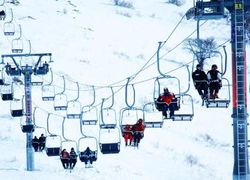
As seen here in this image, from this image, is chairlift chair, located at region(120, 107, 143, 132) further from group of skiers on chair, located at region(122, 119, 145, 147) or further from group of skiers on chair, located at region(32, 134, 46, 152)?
group of skiers on chair, located at region(32, 134, 46, 152)

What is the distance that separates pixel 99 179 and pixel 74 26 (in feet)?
94.2

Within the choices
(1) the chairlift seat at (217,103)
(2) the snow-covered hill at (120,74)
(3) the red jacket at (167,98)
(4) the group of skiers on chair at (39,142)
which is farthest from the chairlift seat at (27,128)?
(1) the chairlift seat at (217,103)

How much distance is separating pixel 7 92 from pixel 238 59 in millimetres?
12700

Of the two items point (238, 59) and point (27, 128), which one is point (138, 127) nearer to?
point (238, 59)

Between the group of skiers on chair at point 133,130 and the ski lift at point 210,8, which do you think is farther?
the group of skiers on chair at point 133,130

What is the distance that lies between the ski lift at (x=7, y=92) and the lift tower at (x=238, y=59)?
36.6 ft

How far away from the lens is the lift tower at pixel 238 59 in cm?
1555

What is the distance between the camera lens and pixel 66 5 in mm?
59000

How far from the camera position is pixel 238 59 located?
51.5 ft

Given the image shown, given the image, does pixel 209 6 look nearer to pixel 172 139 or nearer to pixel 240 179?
pixel 240 179

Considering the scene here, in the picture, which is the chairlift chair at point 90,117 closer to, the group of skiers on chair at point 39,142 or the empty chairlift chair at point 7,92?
the group of skiers on chair at point 39,142

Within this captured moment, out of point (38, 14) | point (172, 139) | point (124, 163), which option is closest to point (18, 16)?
point (38, 14)

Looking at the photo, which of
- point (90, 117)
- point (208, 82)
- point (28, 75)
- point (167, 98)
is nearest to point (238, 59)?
point (208, 82)

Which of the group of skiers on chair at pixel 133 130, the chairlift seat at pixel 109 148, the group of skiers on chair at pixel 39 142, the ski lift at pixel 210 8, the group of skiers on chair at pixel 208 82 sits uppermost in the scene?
the ski lift at pixel 210 8
